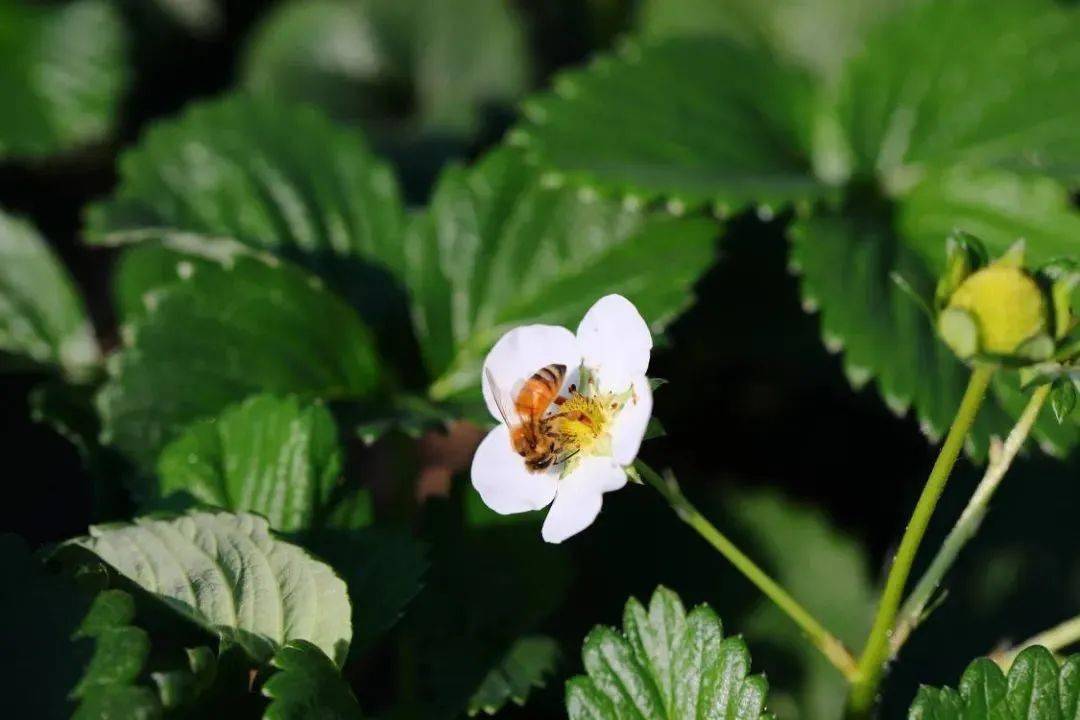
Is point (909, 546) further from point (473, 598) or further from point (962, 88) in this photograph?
point (962, 88)

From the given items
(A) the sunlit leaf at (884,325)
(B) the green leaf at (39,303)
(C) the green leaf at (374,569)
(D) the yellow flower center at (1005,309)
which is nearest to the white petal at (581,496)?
(C) the green leaf at (374,569)

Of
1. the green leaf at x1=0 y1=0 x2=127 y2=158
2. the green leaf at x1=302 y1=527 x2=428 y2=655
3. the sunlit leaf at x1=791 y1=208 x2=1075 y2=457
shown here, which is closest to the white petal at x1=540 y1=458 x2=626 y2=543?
the green leaf at x1=302 y1=527 x2=428 y2=655

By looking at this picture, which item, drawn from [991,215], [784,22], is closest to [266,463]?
[991,215]

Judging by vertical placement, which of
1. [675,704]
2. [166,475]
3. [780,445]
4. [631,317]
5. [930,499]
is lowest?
[780,445]

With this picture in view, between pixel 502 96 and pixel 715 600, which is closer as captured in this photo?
pixel 715 600

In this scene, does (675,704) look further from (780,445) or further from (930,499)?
(780,445)

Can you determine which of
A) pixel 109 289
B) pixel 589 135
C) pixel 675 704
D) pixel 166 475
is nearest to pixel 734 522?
pixel 589 135
